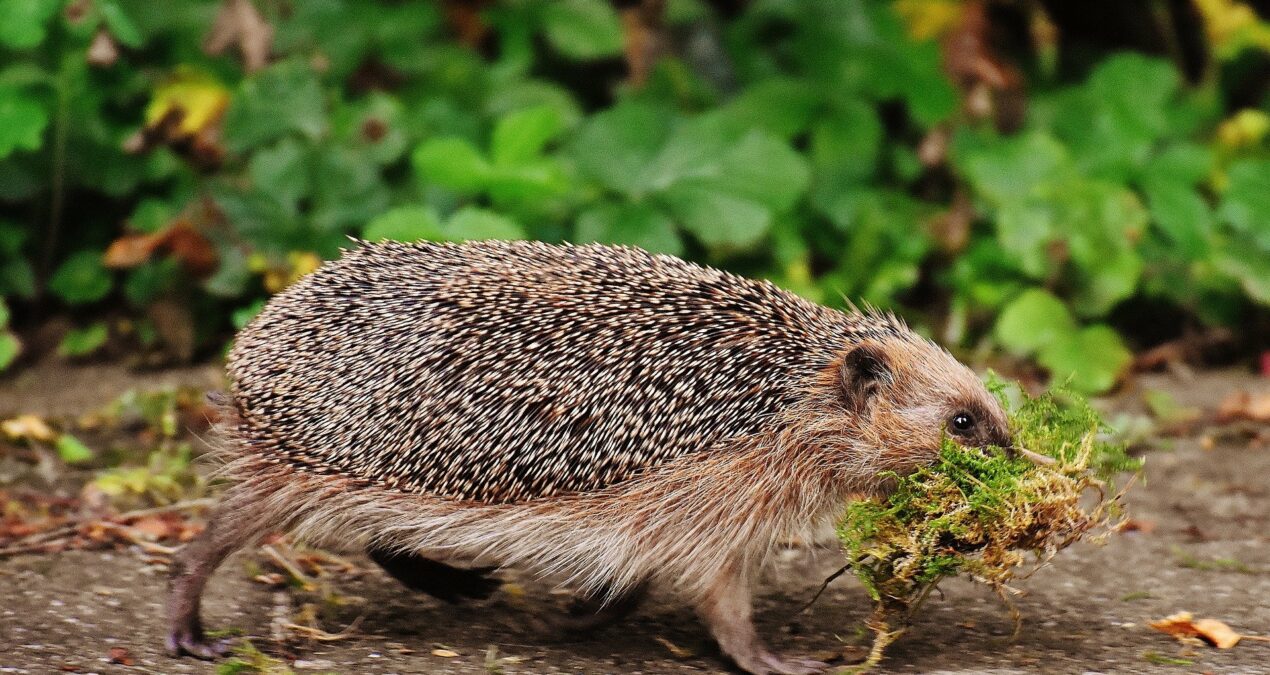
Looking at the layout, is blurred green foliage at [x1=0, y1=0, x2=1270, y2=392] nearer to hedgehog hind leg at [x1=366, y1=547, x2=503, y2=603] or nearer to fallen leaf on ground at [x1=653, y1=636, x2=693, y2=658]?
hedgehog hind leg at [x1=366, y1=547, x2=503, y2=603]

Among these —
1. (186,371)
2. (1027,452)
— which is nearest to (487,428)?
(1027,452)

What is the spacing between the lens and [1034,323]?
7.93 meters

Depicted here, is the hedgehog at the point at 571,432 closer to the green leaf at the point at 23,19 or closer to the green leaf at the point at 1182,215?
the green leaf at the point at 23,19

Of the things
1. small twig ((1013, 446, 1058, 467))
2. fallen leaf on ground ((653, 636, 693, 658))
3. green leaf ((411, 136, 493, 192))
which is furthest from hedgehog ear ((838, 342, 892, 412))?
green leaf ((411, 136, 493, 192))

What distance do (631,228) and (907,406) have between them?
10.3 feet

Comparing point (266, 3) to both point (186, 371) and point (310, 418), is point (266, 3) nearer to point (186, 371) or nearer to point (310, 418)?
point (186, 371)

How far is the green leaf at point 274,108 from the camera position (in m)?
7.72

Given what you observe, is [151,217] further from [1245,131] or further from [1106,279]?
[1245,131]

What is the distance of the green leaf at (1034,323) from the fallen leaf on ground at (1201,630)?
10.5 ft

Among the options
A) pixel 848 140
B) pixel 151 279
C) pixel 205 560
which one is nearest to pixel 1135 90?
pixel 848 140

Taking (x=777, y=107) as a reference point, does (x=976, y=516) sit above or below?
below

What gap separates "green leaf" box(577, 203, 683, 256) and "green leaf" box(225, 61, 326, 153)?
1578mm

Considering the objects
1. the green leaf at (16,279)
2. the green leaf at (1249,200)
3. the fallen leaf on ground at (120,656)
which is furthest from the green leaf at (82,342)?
the green leaf at (1249,200)

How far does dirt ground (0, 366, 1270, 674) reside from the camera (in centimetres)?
451
